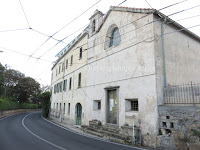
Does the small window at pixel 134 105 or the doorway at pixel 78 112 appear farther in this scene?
the doorway at pixel 78 112

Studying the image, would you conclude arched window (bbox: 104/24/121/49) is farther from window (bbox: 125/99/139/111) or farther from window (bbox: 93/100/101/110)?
window (bbox: 93/100/101/110)

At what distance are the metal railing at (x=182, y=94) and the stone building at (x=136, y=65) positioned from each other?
337mm

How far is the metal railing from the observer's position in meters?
7.40

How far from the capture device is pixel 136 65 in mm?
9938

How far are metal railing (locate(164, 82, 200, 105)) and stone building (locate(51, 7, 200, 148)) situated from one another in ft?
1.11

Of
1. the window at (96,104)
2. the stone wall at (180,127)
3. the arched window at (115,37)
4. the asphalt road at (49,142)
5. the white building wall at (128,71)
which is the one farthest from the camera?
the window at (96,104)

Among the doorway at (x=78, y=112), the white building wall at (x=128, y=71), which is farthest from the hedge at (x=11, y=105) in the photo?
the white building wall at (x=128, y=71)

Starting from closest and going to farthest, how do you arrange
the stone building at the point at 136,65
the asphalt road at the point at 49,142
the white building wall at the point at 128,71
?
the asphalt road at the point at 49,142
the white building wall at the point at 128,71
the stone building at the point at 136,65

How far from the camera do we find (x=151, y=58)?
900 centimetres

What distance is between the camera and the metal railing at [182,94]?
7398 mm

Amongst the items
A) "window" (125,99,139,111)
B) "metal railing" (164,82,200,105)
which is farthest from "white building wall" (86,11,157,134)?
"metal railing" (164,82,200,105)

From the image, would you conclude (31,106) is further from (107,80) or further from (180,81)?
(180,81)

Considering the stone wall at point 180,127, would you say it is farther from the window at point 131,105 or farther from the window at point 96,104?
the window at point 96,104

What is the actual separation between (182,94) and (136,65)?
3.27 meters
